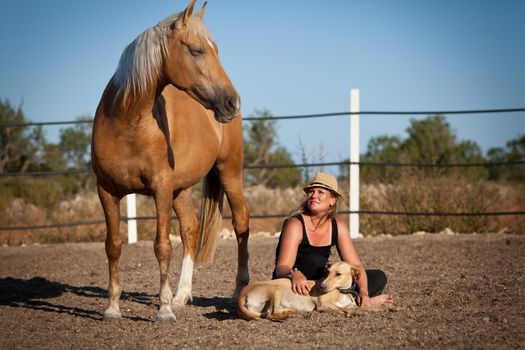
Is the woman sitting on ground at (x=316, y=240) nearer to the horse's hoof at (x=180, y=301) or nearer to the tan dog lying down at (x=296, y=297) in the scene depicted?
the tan dog lying down at (x=296, y=297)

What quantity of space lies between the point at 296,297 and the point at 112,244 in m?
1.40

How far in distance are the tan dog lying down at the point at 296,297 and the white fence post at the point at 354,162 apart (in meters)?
5.03

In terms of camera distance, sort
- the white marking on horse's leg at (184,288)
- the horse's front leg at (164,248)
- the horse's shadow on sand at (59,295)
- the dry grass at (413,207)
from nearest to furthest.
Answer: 1. the horse's front leg at (164,248)
2. the horse's shadow on sand at (59,295)
3. the white marking on horse's leg at (184,288)
4. the dry grass at (413,207)

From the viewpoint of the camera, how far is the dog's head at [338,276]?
4.49 m

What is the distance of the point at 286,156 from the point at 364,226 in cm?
1101

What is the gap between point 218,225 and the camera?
6352 mm

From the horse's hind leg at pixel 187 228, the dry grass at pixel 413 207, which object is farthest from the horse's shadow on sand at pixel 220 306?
the dry grass at pixel 413 207

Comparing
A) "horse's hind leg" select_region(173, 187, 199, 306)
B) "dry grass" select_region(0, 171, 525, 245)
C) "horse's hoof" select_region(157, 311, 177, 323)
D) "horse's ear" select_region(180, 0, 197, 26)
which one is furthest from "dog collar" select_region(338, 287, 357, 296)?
"dry grass" select_region(0, 171, 525, 245)

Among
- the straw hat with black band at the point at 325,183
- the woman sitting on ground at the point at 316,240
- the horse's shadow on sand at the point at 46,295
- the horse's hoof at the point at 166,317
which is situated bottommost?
the horse's shadow on sand at the point at 46,295

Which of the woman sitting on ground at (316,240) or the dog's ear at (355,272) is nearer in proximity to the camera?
the dog's ear at (355,272)

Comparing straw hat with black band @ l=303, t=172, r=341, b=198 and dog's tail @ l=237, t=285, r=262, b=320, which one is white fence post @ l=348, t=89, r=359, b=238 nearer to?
straw hat with black band @ l=303, t=172, r=341, b=198

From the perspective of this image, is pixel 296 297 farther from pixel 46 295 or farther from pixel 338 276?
pixel 46 295

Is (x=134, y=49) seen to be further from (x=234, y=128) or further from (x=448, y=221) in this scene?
(x=448, y=221)

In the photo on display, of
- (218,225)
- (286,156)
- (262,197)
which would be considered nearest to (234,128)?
(218,225)
